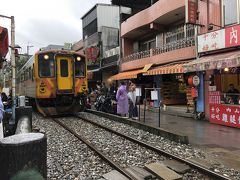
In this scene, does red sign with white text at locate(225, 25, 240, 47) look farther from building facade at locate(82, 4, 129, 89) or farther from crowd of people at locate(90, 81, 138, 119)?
building facade at locate(82, 4, 129, 89)

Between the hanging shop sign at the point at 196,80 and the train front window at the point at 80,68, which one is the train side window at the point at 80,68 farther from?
the hanging shop sign at the point at 196,80

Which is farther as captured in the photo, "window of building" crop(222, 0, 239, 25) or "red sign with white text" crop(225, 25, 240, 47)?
"window of building" crop(222, 0, 239, 25)

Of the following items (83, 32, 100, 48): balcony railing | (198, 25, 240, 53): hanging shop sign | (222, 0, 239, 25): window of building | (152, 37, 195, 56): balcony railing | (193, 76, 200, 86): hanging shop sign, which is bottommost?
(193, 76, 200, 86): hanging shop sign

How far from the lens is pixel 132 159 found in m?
6.99

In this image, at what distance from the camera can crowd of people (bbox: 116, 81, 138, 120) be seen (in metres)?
13.1

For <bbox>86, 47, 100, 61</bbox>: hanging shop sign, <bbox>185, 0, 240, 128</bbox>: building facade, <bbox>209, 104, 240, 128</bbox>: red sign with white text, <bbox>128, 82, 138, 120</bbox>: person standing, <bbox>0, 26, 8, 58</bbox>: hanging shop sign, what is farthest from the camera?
<bbox>86, 47, 100, 61</bbox>: hanging shop sign

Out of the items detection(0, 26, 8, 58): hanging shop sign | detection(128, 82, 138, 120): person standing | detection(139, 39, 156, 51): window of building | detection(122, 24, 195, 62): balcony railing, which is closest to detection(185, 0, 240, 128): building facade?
detection(122, 24, 195, 62): balcony railing

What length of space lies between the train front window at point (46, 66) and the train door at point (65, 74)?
33 cm

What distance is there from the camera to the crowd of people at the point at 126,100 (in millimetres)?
13133

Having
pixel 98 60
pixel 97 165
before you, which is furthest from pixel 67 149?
pixel 98 60

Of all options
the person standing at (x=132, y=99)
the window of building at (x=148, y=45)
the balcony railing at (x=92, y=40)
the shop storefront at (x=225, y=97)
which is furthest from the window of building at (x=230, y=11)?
the balcony railing at (x=92, y=40)

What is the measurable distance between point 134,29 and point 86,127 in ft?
39.3

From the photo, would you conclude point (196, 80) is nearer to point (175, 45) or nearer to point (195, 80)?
point (195, 80)

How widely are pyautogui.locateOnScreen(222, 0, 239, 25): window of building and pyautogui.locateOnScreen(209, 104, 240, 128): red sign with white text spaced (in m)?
3.82
